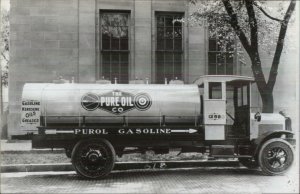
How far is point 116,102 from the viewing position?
37.8 ft

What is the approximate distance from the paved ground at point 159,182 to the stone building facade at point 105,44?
6345 millimetres

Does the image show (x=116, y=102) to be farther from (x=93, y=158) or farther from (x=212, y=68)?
(x=212, y=68)

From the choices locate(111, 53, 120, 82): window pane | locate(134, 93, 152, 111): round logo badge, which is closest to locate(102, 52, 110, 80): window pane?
locate(111, 53, 120, 82): window pane

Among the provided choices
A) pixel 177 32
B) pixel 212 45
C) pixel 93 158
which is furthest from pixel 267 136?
pixel 177 32

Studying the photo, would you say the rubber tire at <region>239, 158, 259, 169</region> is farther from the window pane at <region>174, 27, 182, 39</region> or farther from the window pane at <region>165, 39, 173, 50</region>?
the window pane at <region>174, 27, 182, 39</region>

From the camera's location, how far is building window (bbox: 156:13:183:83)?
18.4 m

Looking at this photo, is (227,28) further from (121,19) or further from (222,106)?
(121,19)

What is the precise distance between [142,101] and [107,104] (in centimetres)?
91

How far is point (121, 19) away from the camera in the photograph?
1823cm

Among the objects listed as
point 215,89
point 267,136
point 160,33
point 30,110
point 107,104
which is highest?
point 160,33

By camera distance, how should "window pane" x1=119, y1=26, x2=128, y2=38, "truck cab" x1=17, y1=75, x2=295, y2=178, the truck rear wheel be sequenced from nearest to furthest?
the truck rear wheel
"truck cab" x1=17, y1=75, x2=295, y2=178
"window pane" x1=119, y1=26, x2=128, y2=38

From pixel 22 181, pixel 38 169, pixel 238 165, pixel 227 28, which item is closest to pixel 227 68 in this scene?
pixel 227 28

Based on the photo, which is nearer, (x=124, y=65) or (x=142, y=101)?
(x=142, y=101)

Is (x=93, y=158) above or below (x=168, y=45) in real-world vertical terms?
below
